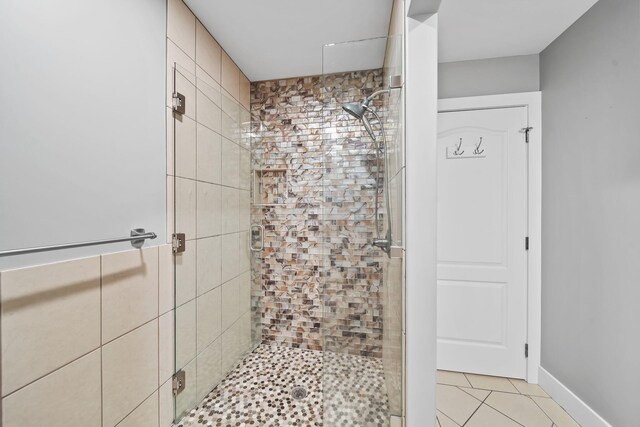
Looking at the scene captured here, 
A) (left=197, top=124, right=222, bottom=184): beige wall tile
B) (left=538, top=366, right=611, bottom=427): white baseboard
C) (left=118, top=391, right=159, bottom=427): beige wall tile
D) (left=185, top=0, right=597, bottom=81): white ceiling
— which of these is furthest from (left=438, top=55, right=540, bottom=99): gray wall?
(left=118, top=391, right=159, bottom=427): beige wall tile

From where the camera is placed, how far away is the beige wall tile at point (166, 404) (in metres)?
1.40

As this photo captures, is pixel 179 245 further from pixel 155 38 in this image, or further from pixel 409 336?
pixel 409 336

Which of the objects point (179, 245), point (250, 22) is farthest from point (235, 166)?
point (250, 22)

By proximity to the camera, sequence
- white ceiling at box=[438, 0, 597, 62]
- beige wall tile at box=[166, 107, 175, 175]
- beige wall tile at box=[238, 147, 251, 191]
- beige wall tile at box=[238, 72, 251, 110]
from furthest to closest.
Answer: beige wall tile at box=[238, 72, 251, 110] < beige wall tile at box=[238, 147, 251, 191] < white ceiling at box=[438, 0, 597, 62] < beige wall tile at box=[166, 107, 175, 175]

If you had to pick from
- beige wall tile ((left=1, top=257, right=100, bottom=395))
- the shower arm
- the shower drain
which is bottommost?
the shower drain

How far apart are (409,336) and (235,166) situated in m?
1.64

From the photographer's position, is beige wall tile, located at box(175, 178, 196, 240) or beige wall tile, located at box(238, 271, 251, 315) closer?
beige wall tile, located at box(175, 178, 196, 240)

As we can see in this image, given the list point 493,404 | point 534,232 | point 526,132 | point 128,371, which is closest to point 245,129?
point 128,371

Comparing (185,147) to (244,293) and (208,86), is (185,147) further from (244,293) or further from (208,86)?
(244,293)

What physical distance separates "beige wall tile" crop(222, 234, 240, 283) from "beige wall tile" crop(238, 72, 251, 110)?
3.86 ft

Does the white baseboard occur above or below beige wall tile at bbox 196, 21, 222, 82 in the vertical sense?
below

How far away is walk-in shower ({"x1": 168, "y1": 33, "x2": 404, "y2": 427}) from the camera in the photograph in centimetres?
137

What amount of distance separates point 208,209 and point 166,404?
110 centimetres

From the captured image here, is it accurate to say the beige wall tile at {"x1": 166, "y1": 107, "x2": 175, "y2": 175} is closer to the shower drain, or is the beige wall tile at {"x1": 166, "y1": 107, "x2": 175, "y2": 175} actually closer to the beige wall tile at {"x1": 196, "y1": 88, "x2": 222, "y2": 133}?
the beige wall tile at {"x1": 196, "y1": 88, "x2": 222, "y2": 133}
